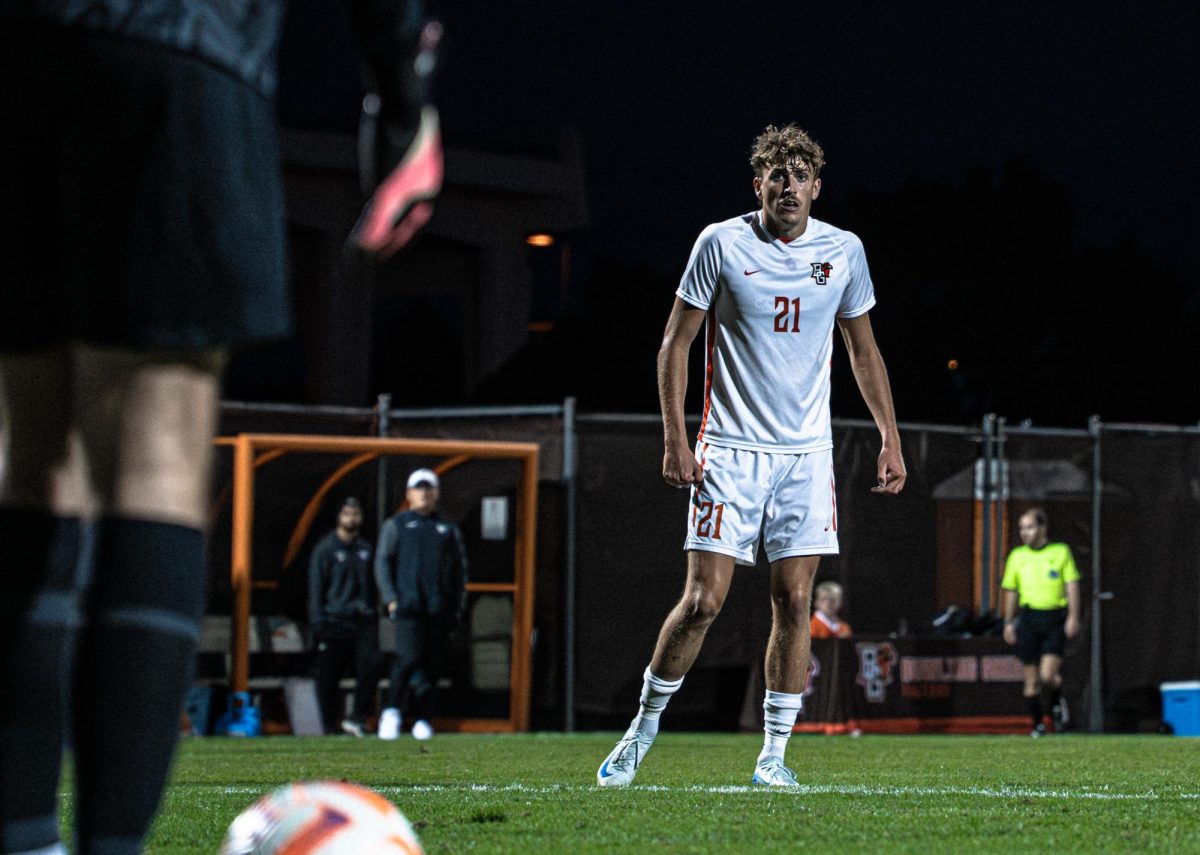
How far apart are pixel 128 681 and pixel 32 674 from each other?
15 centimetres

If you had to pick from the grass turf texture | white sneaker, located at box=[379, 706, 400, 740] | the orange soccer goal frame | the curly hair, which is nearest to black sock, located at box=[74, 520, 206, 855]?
the grass turf texture

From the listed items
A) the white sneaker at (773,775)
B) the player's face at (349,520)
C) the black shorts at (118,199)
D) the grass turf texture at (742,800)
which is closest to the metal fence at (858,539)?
the player's face at (349,520)

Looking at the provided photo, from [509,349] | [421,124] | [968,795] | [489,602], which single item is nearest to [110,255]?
[421,124]

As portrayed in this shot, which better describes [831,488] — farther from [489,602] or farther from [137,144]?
[489,602]

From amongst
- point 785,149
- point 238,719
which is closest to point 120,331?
point 785,149

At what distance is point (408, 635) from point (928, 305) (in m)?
35.9

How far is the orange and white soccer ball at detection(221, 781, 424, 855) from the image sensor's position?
2924 mm

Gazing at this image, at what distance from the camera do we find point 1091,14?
5341 centimetres

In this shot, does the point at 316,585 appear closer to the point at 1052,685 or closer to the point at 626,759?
the point at 1052,685

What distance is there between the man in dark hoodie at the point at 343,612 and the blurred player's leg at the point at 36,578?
12.7 m

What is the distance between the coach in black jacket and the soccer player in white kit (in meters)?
8.30

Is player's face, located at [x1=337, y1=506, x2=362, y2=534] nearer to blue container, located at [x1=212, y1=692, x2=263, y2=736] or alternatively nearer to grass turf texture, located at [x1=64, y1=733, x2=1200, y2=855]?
blue container, located at [x1=212, y1=692, x2=263, y2=736]

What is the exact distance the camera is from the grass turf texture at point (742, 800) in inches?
171

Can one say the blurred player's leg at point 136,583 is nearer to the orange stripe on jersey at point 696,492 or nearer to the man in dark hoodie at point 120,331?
the man in dark hoodie at point 120,331
